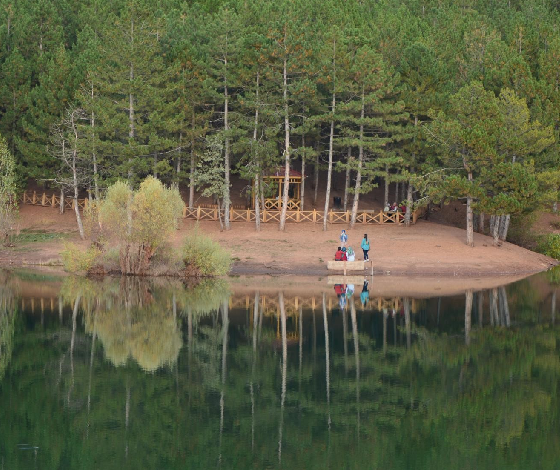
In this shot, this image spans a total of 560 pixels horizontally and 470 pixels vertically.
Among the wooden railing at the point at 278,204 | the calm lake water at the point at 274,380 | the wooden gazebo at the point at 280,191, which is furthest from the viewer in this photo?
the wooden railing at the point at 278,204

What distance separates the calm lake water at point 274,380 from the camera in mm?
19766

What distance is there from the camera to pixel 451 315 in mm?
36500

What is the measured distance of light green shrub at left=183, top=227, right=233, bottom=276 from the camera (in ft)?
154

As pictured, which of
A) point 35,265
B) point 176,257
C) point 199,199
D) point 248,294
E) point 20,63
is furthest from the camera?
point 199,199

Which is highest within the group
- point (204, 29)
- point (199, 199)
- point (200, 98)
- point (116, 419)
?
point (204, 29)

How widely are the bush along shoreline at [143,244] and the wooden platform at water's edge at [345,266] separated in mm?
5333

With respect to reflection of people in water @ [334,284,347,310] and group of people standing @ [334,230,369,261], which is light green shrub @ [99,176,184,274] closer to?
reflection of people in water @ [334,284,347,310]

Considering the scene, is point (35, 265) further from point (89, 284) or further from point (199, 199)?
point (199, 199)

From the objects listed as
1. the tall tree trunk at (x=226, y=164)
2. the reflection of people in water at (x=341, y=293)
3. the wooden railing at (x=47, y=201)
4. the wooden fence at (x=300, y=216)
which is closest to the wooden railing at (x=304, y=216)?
the wooden fence at (x=300, y=216)

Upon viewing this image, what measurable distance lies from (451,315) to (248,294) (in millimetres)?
9161

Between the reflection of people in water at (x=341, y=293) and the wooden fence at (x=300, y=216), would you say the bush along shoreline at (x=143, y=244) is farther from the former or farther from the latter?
the wooden fence at (x=300, y=216)

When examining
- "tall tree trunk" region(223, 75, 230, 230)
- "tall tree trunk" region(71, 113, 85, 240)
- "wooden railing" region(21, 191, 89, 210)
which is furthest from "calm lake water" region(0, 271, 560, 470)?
"wooden railing" region(21, 191, 89, 210)

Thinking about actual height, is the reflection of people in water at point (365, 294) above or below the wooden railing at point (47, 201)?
below

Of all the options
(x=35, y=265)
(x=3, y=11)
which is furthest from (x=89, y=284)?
(x=3, y=11)
